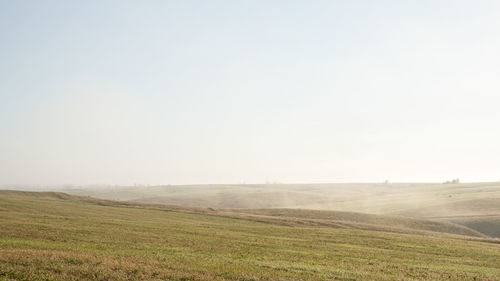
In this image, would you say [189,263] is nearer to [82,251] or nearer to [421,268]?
[82,251]

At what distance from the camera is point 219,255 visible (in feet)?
84.4

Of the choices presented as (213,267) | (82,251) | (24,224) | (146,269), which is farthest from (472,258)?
(24,224)

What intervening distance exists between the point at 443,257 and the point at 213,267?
72.5 feet

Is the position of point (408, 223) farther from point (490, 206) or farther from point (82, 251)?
point (82, 251)

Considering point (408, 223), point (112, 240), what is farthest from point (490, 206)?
point (112, 240)

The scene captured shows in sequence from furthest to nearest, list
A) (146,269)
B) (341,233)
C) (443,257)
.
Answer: (341,233) → (443,257) → (146,269)

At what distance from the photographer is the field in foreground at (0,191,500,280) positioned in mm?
18297

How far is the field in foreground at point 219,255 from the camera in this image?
18297mm

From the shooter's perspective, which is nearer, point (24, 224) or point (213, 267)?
point (213, 267)

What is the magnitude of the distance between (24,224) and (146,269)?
→ 869 inches

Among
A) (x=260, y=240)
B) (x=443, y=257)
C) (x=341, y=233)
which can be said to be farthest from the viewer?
(x=341, y=233)

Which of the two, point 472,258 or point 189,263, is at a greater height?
point 189,263

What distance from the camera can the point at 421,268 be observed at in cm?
2570

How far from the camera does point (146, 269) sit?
60.6ft
